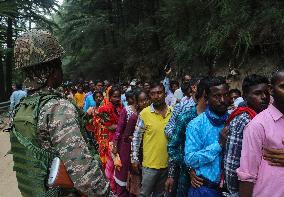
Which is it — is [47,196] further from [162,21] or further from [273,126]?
[162,21]

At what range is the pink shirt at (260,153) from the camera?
286 cm

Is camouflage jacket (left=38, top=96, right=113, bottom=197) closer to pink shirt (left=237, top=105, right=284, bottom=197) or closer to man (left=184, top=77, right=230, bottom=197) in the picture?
pink shirt (left=237, top=105, right=284, bottom=197)

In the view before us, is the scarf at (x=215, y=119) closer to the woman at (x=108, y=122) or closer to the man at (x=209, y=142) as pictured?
the man at (x=209, y=142)

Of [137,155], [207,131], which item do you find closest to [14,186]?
[137,155]

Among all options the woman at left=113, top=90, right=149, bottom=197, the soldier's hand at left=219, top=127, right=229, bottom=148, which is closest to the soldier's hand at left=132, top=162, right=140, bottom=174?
the woman at left=113, top=90, right=149, bottom=197

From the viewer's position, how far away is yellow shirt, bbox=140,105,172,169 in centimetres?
567

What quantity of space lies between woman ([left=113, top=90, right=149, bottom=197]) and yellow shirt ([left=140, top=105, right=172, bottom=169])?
579 mm

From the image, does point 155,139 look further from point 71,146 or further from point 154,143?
point 71,146

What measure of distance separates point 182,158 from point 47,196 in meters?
2.15

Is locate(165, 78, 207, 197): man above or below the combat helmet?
below

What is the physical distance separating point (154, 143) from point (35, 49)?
3.31 meters

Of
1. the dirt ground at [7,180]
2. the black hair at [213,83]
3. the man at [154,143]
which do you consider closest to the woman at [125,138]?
the man at [154,143]

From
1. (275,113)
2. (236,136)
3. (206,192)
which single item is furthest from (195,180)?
(275,113)

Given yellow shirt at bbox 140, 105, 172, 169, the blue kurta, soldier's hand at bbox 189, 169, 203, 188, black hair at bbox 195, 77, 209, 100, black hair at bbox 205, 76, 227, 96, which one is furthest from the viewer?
yellow shirt at bbox 140, 105, 172, 169
